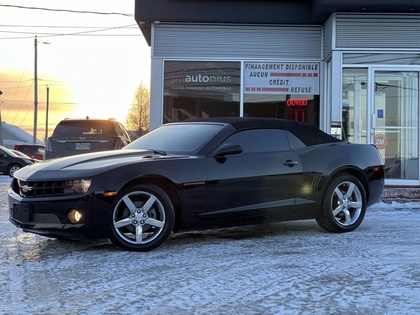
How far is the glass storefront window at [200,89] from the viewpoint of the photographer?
488 inches

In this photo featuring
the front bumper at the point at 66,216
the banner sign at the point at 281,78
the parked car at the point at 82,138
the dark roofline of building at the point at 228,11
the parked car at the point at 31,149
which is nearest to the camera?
the front bumper at the point at 66,216

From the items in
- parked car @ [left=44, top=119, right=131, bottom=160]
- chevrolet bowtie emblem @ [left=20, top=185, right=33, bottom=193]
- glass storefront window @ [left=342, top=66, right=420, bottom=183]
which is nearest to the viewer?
chevrolet bowtie emblem @ [left=20, top=185, right=33, bottom=193]

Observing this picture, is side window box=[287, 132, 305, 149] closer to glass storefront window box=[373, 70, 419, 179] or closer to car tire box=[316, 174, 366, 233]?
car tire box=[316, 174, 366, 233]

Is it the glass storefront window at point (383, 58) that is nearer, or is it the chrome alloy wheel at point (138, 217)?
the chrome alloy wheel at point (138, 217)

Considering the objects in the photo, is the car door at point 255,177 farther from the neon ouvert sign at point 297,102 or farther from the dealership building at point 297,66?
the neon ouvert sign at point 297,102

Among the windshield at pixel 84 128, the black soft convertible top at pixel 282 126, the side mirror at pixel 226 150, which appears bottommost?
the side mirror at pixel 226 150

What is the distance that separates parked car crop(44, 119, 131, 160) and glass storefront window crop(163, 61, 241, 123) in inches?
86.2

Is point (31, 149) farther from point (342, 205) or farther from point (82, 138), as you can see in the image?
point (342, 205)

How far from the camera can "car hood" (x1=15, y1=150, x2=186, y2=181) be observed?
5.21 m

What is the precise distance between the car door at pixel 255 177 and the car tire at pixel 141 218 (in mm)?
528

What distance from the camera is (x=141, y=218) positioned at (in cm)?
536

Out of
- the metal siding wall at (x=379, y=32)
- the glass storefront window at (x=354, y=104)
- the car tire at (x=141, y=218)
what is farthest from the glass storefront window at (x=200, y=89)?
the car tire at (x=141, y=218)

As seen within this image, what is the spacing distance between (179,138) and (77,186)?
5.18 ft

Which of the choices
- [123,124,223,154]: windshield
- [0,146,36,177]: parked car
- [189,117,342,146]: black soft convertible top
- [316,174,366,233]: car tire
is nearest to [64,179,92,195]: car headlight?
[123,124,223,154]: windshield
